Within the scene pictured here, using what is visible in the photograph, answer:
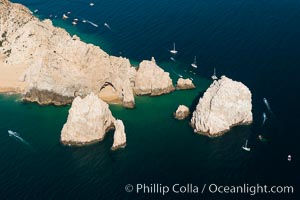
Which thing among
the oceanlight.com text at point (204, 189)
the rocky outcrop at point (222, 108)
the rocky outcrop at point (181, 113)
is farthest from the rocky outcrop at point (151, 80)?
the oceanlight.com text at point (204, 189)

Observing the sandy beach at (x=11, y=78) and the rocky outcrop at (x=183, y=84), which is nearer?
the rocky outcrop at (x=183, y=84)

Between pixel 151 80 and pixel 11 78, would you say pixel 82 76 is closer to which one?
pixel 151 80

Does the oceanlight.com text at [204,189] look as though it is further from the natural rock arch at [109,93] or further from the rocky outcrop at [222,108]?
the natural rock arch at [109,93]

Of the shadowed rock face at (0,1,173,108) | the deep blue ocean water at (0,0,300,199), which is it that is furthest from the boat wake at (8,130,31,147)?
the shadowed rock face at (0,1,173,108)

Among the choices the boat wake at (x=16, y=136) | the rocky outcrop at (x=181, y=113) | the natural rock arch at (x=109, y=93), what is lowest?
the boat wake at (x=16, y=136)

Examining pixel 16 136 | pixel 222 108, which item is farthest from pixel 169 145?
pixel 16 136

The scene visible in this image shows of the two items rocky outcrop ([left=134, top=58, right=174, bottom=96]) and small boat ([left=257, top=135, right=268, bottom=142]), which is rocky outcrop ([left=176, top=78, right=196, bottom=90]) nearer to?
rocky outcrop ([left=134, top=58, right=174, bottom=96])
